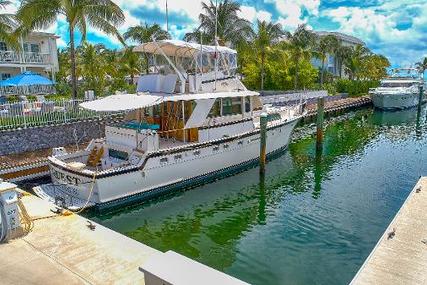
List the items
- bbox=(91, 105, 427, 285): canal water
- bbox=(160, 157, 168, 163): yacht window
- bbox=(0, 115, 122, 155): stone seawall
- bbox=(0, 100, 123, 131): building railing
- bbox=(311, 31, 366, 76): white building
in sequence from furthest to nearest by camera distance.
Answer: bbox=(311, 31, 366, 76): white building, bbox=(0, 100, 123, 131): building railing, bbox=(0, 115, 122, 155): stone seawall, bbox=(160, 157, 168, 163): yacht window, bbox=(91, 105, 427, 285): canal water

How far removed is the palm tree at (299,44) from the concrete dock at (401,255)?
1351 inches

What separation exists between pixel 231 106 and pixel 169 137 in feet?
11.3

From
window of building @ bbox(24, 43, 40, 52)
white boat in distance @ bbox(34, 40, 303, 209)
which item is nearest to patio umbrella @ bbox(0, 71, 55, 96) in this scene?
window of building @ bbox(24, 43, 40, 52)

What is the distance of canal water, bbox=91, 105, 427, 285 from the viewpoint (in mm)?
10154

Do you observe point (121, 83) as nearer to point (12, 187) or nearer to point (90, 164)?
point (90, 164)

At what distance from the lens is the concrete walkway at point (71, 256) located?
6.64 meters

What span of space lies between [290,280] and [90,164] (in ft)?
32.6

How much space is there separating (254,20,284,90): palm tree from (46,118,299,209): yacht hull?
22275 mm

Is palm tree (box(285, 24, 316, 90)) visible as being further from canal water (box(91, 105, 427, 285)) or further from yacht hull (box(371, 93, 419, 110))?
canal water (box(91, 105, 427, 285))

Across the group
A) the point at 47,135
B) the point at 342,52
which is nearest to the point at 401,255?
the point at 47,135

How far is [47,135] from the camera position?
1922 cm

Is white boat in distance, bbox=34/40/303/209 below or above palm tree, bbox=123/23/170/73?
below

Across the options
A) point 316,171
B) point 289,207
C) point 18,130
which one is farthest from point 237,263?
point 18,130

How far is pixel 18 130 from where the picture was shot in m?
18.0
